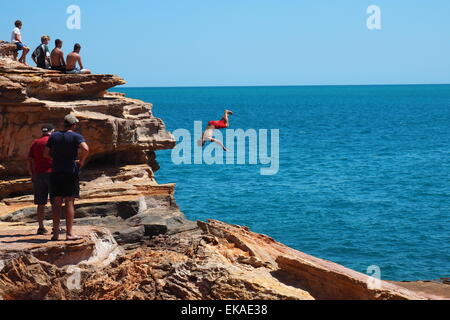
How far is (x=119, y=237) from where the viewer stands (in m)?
14.7

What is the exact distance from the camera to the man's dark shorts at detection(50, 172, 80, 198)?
12.8 meters

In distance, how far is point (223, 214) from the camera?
36.7 m

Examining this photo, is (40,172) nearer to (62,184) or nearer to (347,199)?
(62,184)

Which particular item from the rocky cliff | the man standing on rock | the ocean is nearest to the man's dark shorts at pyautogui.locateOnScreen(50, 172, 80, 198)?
the man standing on rock

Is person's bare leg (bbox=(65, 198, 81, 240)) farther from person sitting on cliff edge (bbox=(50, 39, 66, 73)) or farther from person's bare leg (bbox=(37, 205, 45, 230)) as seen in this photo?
person sitting on cliff edge (bbox=(50, 39, 66, 73))

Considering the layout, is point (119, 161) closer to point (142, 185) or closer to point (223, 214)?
point (142, 185)

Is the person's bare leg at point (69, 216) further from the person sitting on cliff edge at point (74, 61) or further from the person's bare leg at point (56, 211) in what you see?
the person sitting on cliff edge at point (74, 61)

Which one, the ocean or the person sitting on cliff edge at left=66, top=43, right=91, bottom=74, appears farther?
the ocean

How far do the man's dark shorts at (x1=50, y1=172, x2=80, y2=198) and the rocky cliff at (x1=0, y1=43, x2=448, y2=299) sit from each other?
0.98 m

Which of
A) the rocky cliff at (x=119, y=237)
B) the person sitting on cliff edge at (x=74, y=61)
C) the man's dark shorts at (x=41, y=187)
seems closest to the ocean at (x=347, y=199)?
the rocky cliff at (x=119, y=237)

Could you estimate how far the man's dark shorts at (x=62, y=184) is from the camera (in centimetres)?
1277

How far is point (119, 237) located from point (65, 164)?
8.68 ft
